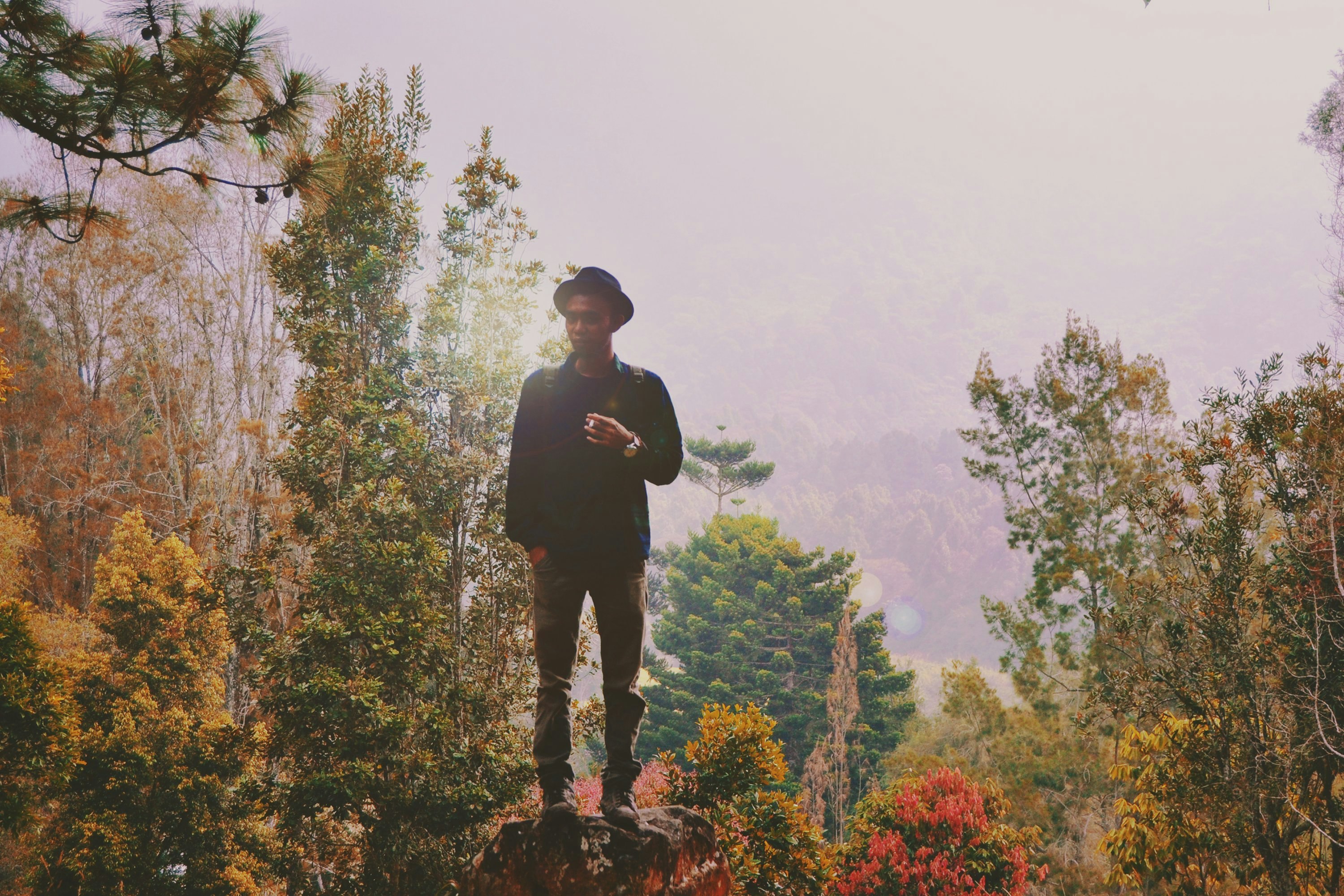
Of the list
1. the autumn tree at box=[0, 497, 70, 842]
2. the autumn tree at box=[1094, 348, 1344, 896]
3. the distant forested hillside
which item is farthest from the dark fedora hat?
the distant forested hillside

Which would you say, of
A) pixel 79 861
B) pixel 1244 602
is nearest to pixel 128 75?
pixel 1244 602

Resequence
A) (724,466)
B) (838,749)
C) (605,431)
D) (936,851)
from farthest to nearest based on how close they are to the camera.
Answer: (724,466), (838,749), (936,851), (605,431)

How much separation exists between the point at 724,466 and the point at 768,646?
34.0ft

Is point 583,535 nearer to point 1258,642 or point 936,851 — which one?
point 1258,642

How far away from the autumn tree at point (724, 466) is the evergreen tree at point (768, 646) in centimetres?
471

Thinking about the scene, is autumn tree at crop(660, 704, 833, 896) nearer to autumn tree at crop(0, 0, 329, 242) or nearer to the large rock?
the large rock

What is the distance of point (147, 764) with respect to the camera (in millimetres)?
10812

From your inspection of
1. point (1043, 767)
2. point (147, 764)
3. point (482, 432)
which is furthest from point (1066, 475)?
point (147, 764)

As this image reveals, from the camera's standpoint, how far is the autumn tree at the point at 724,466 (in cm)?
3716

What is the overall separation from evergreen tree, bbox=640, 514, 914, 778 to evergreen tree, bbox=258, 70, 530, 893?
18.7m

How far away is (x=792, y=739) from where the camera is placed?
27141mm

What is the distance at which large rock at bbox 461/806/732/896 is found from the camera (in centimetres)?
325

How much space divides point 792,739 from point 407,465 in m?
23.1

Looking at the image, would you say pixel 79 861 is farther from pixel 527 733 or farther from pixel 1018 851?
pixel 1018 851
